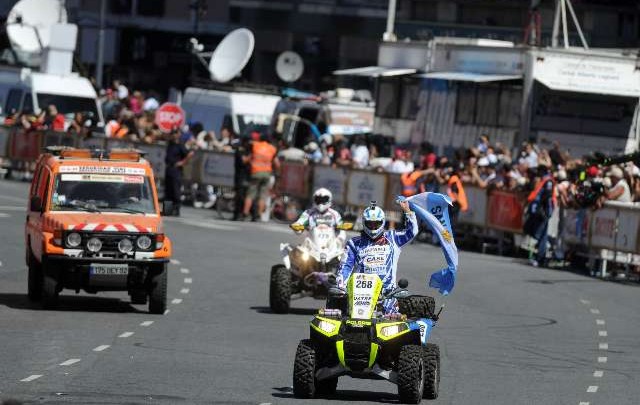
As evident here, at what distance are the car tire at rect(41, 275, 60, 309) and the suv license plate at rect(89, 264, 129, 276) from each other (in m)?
0.46

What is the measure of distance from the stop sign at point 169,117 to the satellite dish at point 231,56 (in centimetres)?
227

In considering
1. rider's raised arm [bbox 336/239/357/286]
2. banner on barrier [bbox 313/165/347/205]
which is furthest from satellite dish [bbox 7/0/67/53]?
rider's raised arm [bbox 336/239/357/286]

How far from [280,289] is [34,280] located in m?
2.92

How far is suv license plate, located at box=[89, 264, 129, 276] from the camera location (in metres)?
20.6

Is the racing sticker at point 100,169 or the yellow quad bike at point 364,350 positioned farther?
the racing sticker at point 100,169

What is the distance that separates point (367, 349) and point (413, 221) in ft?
6.55

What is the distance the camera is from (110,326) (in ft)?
64.3

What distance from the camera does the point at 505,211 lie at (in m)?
32.9

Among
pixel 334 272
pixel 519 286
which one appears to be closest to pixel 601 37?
pixel 519 286

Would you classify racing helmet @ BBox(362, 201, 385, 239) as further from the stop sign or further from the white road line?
the stop sign

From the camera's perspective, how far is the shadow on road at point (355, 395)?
47.8ft

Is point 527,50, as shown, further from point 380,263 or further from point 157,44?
point 157,44

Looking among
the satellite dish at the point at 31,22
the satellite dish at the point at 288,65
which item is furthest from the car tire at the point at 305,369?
the satellite dish at the point at 31,22

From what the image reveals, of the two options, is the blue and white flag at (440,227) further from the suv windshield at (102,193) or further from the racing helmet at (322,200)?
the suv windshield at (102,193)
